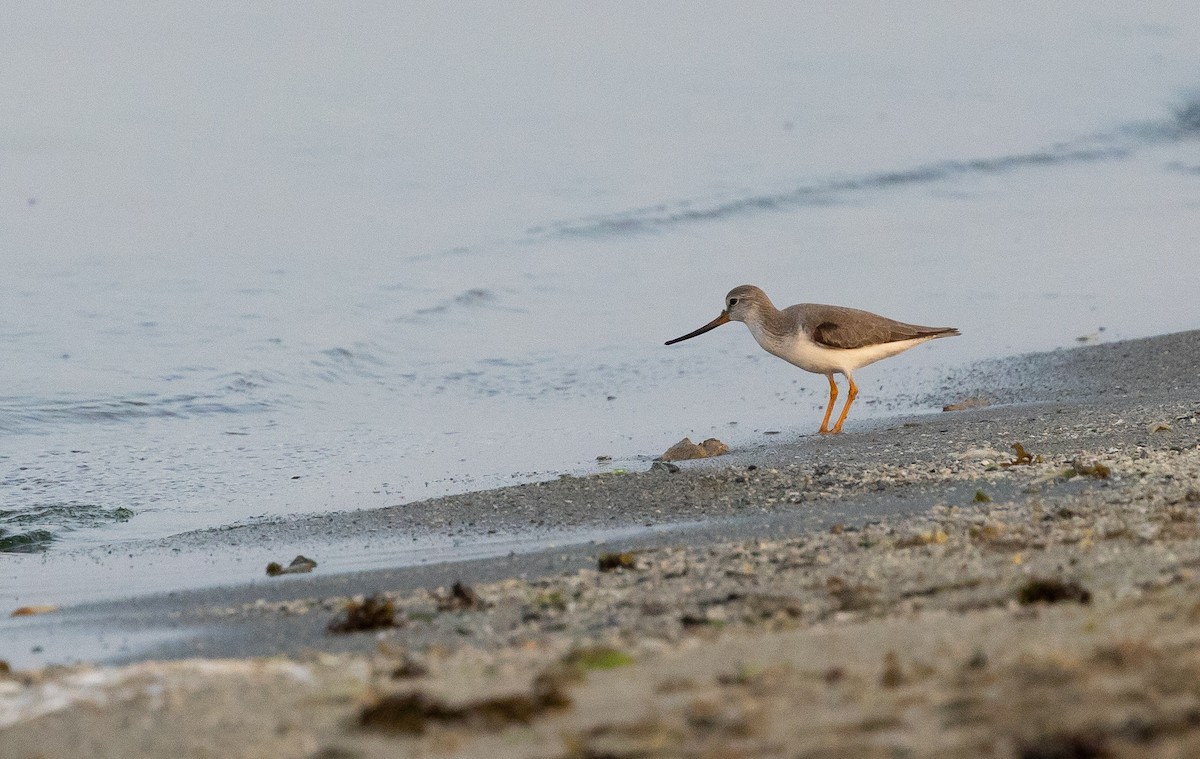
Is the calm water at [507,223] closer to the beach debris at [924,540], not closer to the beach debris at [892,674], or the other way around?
the beach debris at [924,540]

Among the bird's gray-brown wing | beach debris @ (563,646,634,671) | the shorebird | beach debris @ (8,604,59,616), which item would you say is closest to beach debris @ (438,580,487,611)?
beach debris @ (563,646,634,671)

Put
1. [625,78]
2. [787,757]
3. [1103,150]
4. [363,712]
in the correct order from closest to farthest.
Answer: [787,757]
[363,712]
[1103,150]
[625,78]

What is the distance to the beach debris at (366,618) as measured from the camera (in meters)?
4.28

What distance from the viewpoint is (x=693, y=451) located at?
7727 mm

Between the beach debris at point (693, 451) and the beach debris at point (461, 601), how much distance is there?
3.22 meters

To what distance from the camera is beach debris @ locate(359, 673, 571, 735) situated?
295 cm

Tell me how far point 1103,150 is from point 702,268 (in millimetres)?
8488

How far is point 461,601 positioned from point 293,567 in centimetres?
127

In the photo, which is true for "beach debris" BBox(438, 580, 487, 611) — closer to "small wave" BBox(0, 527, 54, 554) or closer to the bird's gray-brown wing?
"small wave" BBox(0, 527, 54, 554)

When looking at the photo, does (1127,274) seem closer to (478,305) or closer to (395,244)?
(478,305)

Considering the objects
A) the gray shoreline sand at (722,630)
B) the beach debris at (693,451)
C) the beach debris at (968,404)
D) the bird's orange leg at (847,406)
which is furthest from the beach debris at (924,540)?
the beach debris at (968,404)

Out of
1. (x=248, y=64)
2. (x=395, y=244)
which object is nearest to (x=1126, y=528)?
(x=395, y=244)

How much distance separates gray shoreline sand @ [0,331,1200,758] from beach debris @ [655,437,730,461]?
632 millimetres

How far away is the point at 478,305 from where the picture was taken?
43.2ft
